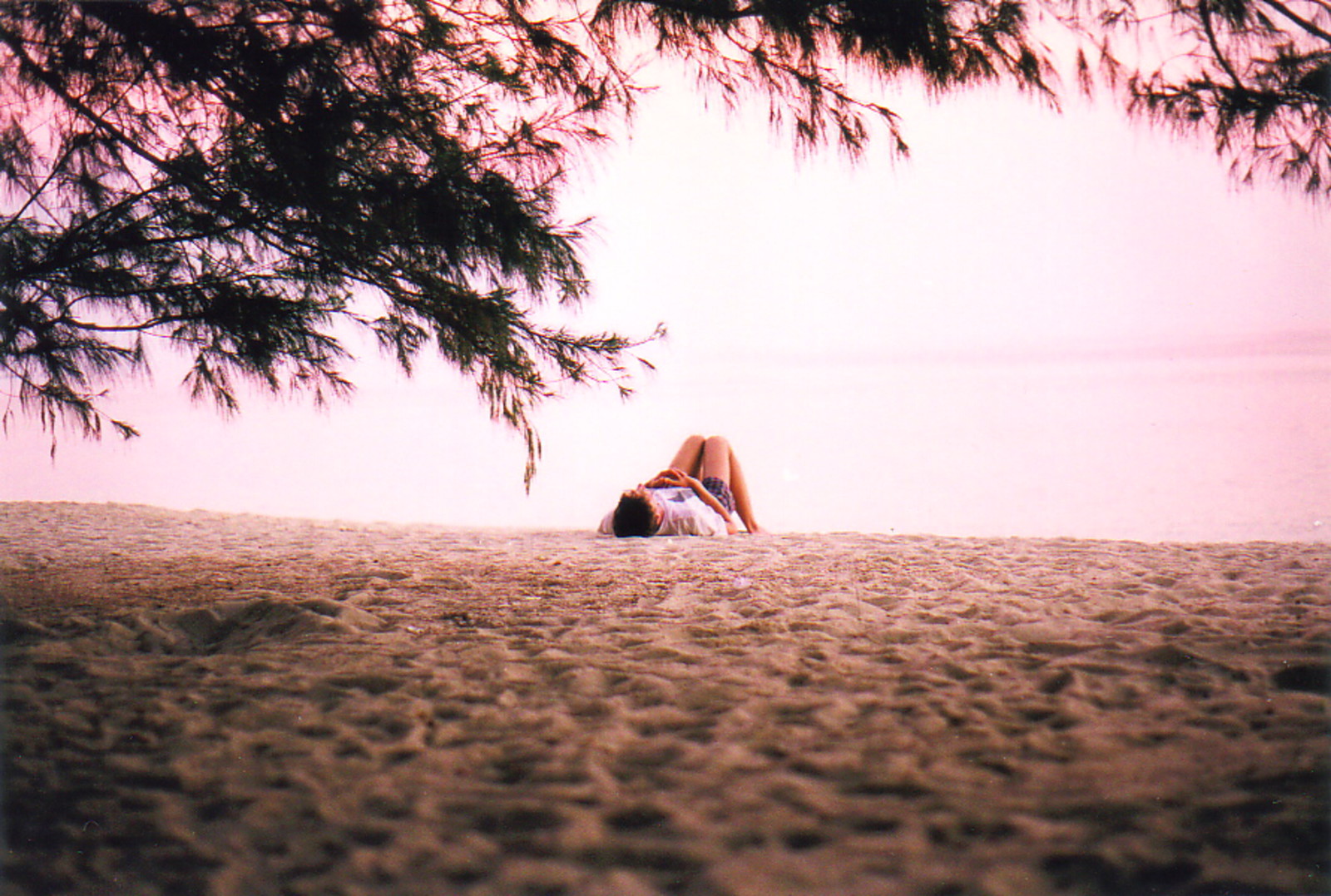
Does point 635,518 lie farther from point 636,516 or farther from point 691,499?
point 691,499

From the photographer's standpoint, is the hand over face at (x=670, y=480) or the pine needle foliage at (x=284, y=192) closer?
the pine needle foliage at (x=284, y=192)

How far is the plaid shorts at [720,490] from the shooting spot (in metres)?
5.23

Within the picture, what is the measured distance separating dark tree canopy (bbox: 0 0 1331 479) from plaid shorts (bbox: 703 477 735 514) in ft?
7.24

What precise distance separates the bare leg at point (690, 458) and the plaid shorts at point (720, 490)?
7.1 inches

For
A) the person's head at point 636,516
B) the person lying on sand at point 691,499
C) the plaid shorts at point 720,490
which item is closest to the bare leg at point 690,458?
the person lying on sand at point 691,499

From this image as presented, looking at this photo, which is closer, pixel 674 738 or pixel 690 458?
pixel 674 738

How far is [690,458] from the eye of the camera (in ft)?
17.7

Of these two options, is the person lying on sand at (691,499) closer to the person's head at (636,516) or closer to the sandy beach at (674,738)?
the person's head at (636,516)

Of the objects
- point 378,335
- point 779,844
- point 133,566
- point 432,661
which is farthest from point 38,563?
point 779,844

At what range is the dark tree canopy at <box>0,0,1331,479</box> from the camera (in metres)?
2.36

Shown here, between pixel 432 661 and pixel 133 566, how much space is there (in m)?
2.13

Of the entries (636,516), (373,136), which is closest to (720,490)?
(636,516)

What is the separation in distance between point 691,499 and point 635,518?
14.9 inches

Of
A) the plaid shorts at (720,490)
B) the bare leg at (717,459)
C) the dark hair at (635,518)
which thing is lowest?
the dark hair at (635,518)
